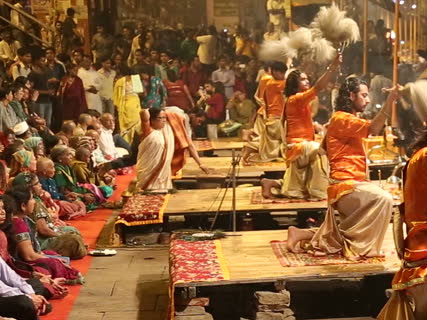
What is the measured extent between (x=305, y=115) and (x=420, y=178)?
18.1 feet

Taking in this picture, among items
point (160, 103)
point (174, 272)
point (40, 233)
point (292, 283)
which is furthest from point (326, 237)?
point (160, 103)

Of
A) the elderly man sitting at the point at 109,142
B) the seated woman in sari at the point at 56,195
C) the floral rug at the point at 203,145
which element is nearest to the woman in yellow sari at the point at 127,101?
the floral rug at the point at 203,145

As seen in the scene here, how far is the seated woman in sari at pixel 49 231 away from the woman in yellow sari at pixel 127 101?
29.9 ft

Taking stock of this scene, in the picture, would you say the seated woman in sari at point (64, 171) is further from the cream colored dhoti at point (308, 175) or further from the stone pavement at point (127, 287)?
the cream colored dhoti at point (308, 175)

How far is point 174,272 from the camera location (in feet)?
25.0

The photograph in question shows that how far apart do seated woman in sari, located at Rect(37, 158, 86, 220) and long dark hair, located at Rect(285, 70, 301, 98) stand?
8.97 feet

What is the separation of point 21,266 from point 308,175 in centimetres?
377

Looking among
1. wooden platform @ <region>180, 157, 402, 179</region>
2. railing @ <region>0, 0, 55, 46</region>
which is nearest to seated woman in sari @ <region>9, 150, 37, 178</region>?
wooden platform @ <region>180, 157, 402, 179</region>

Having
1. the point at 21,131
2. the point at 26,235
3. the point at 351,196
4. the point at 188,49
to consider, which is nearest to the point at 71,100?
the point at 188,49

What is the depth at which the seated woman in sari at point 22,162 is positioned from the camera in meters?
11.0

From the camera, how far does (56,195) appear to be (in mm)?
11547

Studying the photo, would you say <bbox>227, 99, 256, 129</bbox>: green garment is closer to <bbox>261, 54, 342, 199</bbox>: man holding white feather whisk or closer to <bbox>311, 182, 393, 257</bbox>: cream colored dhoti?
<bbox>261, 54, 342, 199</bbox>: man holding white feather whisk

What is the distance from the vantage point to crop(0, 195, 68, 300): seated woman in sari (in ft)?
25.7

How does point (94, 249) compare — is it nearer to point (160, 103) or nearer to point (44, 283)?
point (44, 283)
